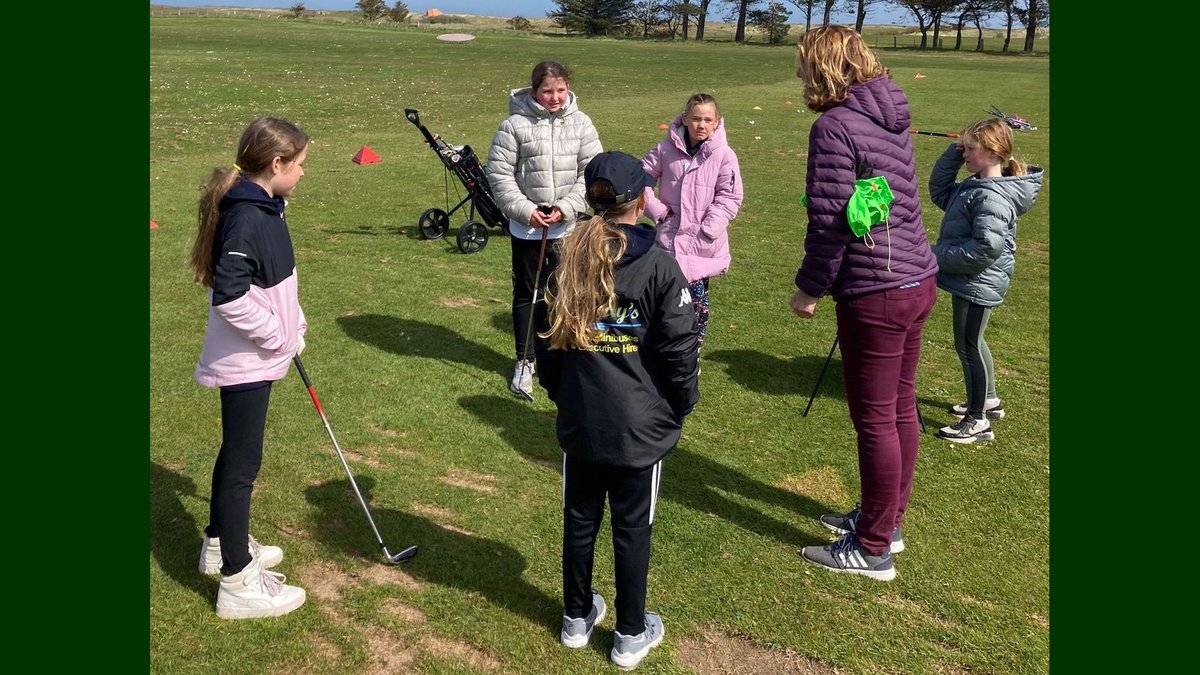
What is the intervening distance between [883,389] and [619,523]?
51.2 inches

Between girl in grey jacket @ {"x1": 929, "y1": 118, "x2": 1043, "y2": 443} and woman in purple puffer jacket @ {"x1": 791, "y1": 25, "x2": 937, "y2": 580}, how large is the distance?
1510 millimetres

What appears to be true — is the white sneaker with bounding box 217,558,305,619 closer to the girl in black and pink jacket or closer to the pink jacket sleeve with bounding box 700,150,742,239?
the girl in black and pink jacket

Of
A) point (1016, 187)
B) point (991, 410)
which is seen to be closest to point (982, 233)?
point (1016, 187)

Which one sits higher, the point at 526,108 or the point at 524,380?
the point at 526,108

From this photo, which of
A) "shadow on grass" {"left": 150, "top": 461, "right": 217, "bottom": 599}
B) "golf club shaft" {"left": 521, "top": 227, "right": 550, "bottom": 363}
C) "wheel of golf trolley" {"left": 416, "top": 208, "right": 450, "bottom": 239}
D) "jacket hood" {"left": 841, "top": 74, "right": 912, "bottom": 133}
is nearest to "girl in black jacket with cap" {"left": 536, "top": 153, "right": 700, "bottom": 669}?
"jacket hood" {"left": 841, "top": 74, "right": 912, "bottom": 133}

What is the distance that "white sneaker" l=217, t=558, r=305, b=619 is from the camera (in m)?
3.69

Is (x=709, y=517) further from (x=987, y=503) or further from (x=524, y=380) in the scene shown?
(x=524, y=380)

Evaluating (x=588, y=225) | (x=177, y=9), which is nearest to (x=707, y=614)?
(x=588, y=225)

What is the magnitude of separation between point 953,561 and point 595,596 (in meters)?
1.72

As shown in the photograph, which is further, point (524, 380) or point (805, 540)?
point (524, 380)

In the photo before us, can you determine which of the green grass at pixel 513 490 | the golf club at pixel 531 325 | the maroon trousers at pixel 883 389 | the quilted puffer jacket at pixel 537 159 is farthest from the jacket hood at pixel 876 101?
the golf club at pixel 531 325

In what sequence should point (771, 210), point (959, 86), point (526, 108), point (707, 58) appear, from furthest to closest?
point (707, 58) → point (959, 86) → point (771, 210) → point (526, 108)

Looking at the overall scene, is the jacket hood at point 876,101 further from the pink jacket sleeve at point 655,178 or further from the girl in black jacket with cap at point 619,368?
the pink jacket sleeve at point 655,178

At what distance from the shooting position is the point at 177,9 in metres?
76.1
